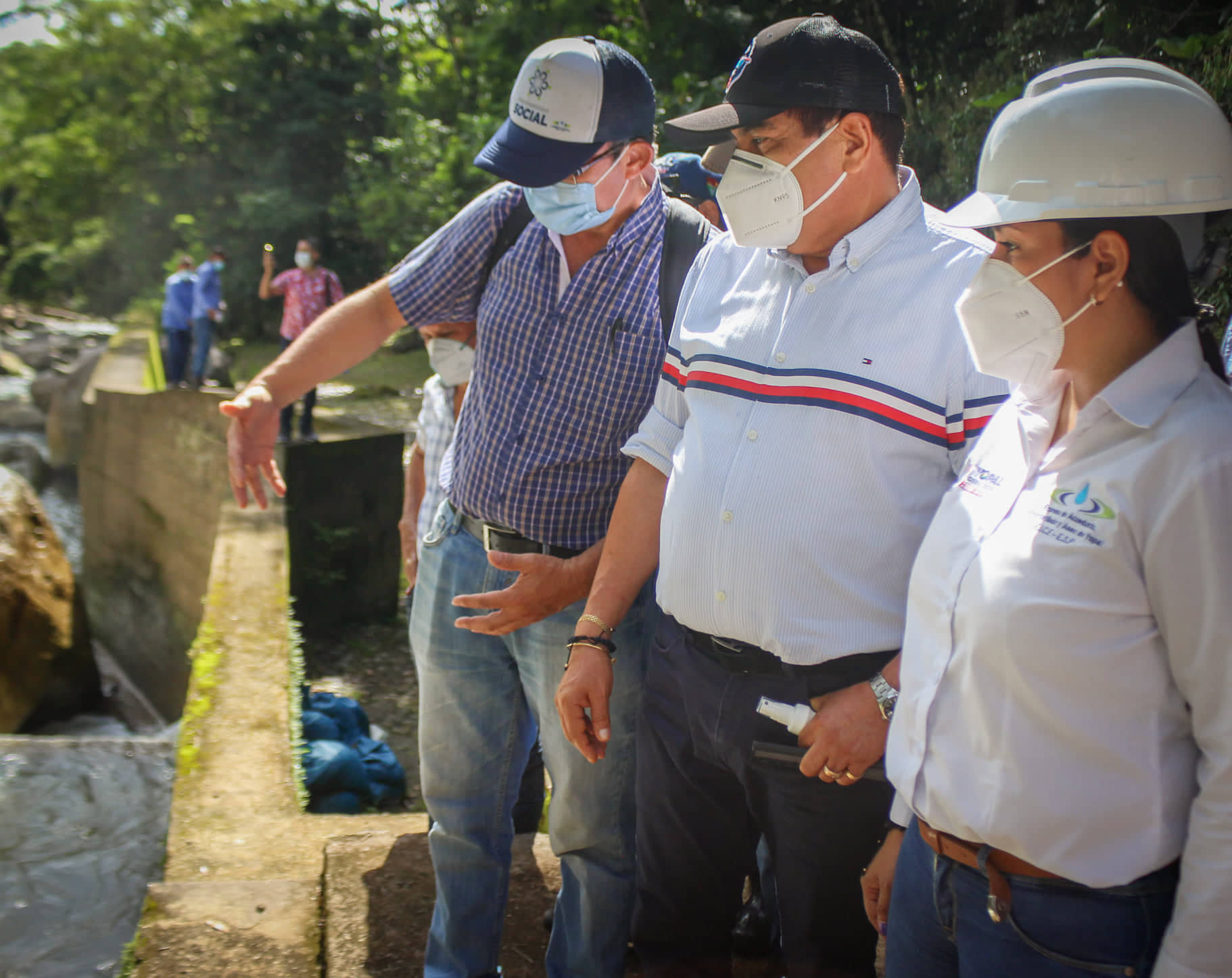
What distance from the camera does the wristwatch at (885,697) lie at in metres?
1.73

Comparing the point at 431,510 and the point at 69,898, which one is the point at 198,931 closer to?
the point at 431,510

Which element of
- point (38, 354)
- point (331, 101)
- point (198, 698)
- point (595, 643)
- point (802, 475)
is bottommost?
point (198, 698)

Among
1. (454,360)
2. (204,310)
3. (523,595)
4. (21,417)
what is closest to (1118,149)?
(523,595)

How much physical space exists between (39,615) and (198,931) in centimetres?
512

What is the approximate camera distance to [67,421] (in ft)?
57.5

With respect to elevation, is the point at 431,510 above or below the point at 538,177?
below

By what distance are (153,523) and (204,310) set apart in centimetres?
444

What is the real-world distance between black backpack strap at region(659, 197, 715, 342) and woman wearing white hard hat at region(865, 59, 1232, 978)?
0.87 metres

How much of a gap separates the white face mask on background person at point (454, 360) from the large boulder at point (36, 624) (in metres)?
4.74

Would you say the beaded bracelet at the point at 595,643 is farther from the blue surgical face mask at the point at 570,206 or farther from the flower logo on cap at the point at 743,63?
the flower logo on cap at the point at 743,63

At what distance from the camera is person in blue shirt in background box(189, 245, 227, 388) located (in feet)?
43.2

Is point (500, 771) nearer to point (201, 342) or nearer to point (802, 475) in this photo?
point (802, 475)

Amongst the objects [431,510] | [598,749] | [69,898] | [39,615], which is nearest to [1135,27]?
[431,510]

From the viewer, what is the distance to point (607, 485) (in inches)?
94.3
